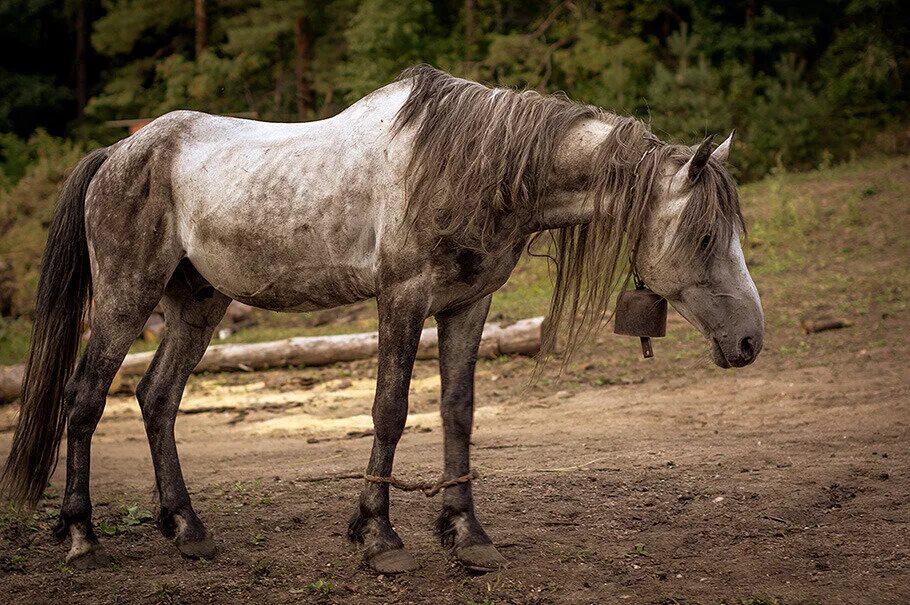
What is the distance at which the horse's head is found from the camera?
385cm

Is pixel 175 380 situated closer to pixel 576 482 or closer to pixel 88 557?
pixel 88 557

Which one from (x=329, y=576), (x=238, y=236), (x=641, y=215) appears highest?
(x=641, y=215)

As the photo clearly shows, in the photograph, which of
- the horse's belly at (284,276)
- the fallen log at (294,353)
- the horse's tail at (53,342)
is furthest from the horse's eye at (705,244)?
the fallen log at (294,353)

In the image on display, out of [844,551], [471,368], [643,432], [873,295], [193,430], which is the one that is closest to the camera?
[844,551]

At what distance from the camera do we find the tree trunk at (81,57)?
23969 mm

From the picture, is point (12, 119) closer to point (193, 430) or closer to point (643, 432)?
point (193, 430)

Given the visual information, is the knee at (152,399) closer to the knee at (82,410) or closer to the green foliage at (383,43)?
the knee at (82,410)

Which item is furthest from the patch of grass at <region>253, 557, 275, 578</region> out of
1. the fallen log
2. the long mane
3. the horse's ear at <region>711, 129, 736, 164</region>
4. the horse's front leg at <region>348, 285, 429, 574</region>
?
the fallen log

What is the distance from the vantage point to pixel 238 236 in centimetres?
451

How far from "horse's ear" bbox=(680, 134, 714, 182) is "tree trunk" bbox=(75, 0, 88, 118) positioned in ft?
75.3

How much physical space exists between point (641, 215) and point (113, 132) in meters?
21.8

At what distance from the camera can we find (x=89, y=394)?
4.67 m

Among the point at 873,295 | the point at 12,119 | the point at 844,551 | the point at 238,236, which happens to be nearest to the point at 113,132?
the point at 12,119

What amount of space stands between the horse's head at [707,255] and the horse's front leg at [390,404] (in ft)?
3.35
